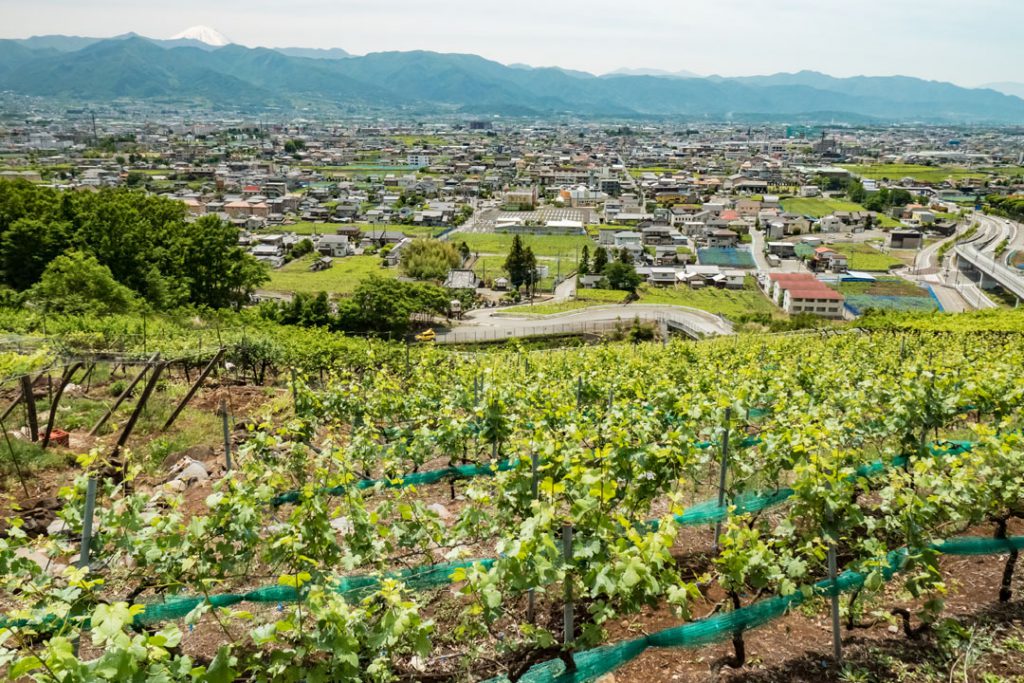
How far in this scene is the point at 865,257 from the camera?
56.6 meters

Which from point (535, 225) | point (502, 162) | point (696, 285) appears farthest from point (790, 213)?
point (502, 162)

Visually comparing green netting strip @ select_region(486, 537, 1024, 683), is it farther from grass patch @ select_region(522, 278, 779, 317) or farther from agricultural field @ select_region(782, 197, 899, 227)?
agricultural field @ select_region(782, 197, 899, 227)

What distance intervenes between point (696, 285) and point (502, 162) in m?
76.4

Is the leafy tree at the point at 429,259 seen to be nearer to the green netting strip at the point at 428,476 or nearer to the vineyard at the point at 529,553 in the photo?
the vineyard at the point at 529,553

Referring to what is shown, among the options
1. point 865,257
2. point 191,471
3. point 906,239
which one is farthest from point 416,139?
point 191,471

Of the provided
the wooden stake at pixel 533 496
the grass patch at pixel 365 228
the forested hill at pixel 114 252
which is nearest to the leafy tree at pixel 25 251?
the forested hill at pixel 114 252

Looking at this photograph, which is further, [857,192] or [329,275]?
[857,192]

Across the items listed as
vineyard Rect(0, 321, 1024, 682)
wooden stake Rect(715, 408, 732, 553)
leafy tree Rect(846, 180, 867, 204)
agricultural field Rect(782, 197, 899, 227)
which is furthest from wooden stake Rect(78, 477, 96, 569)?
leafy tree Rect(846, 180, 867, 204)

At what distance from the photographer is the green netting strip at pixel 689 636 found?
336 centimetres

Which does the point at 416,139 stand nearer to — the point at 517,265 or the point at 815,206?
the point at 815,206

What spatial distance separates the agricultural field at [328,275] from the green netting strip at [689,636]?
127 ft

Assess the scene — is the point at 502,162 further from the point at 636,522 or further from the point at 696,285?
the point at 636,522

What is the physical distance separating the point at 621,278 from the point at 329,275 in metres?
19.7

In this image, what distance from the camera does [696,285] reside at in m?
47.2
